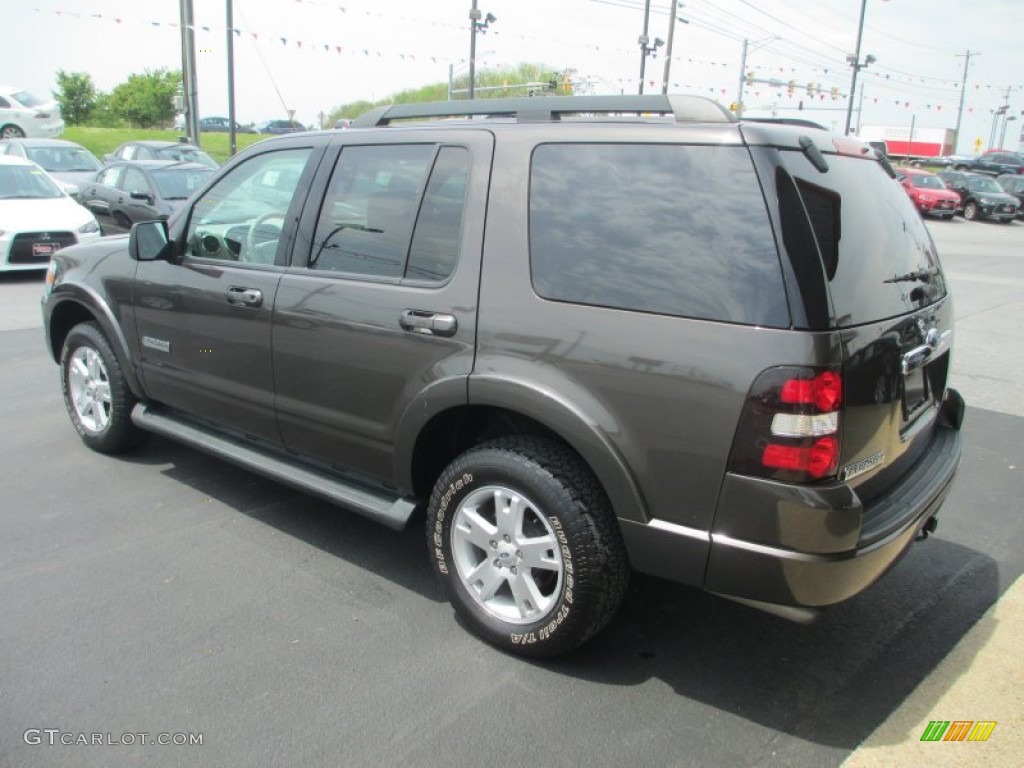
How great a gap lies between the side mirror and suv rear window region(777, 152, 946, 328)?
118 inches

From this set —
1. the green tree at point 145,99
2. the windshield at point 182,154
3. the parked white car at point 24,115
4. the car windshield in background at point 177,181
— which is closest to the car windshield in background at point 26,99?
the parked white car at point 24,115

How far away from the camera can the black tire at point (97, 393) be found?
4.62m

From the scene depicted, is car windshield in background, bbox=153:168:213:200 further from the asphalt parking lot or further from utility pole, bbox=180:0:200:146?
the asphalt parking lot

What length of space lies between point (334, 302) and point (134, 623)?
145cm

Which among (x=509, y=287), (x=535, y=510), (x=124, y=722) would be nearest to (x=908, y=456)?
(x=535, y=510)

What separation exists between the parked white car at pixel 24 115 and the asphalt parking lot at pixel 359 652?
2812 centimetres

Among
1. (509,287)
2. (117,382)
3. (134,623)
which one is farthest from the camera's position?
(117,382)

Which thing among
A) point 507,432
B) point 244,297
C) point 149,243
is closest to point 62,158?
point 149,243

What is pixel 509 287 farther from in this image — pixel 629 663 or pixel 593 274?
pixel 629 663

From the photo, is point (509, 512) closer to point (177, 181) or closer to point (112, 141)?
point (177, 181)

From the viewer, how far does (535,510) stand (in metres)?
2.84

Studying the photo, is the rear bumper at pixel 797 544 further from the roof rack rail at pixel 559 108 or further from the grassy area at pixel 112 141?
the grassy area at pixel 112 141

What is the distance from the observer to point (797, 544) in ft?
7.89

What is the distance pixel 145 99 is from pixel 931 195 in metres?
55.2
